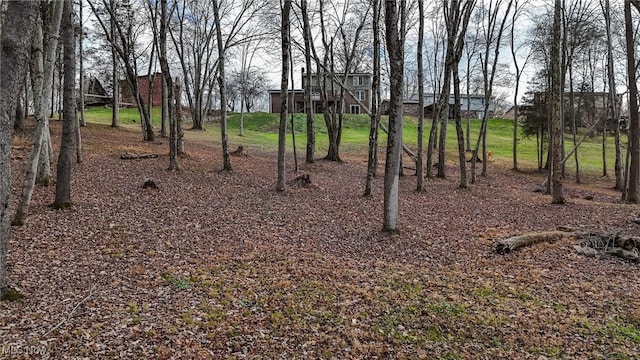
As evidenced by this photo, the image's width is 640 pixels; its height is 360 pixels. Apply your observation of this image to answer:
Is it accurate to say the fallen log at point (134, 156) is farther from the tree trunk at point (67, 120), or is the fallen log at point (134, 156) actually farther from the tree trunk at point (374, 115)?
the tree trunk at point (374, 115)

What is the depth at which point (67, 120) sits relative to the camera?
327 inches

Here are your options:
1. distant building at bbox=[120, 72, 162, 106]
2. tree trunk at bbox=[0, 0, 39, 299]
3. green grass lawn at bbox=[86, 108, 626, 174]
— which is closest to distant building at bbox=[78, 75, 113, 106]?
green grass lawn at bbox=[86, 108, 626, 174]

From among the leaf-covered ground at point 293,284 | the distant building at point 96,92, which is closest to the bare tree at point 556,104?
the leaf-covered ground at point 293,284

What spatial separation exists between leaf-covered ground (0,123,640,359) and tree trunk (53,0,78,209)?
414mm

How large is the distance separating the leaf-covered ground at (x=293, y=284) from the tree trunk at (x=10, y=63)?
1.61 m

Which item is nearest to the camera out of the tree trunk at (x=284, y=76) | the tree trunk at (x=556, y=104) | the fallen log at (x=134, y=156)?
the tree trunk at (x=284, y=76)

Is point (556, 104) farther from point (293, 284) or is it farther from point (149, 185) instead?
point (149, 185)

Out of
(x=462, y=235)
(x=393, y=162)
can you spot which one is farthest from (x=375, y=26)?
(x=462, y=235)

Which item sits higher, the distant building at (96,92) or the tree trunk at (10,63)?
the distant building at (96,92)

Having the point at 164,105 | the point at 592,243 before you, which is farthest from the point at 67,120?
the point at 164,105

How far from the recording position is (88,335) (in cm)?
414

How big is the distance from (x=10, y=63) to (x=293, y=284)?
14.3ft

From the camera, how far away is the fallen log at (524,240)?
779 centimetres

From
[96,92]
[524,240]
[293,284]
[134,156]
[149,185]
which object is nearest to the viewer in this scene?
[293,284]
